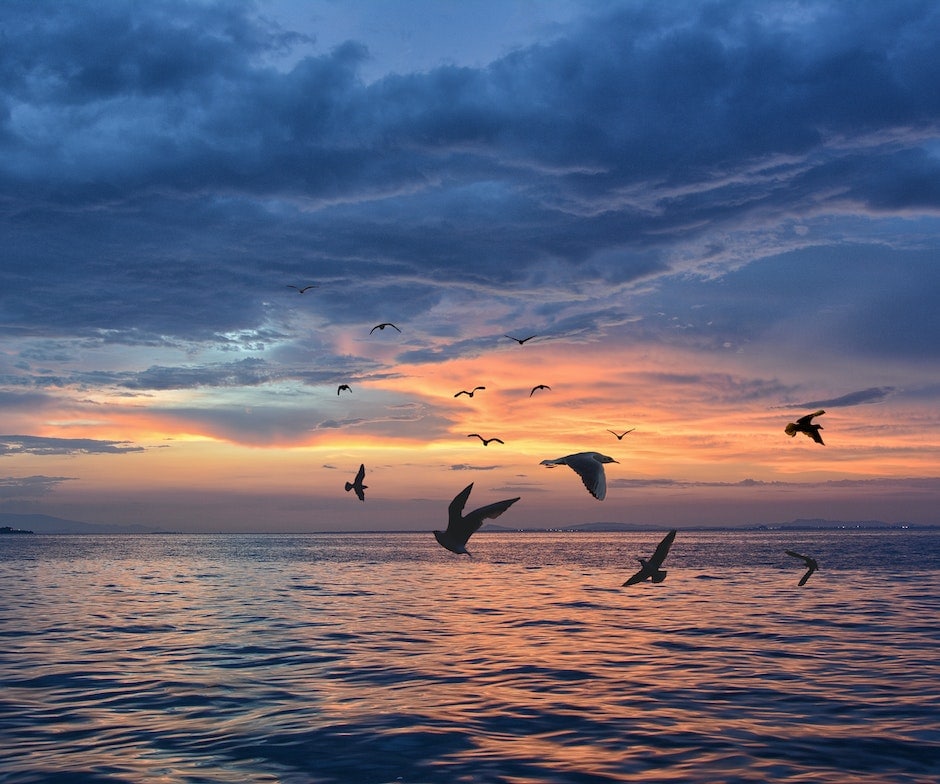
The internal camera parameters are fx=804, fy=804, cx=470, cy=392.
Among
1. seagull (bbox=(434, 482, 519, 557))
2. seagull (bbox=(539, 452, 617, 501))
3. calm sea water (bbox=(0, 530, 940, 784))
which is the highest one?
seagull (bbox=(539, 452, 617, 501))

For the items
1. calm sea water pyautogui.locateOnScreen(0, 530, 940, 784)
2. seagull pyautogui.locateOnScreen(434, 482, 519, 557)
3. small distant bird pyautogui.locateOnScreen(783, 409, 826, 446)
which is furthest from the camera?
calm sea water pyautogui.locateOnScreen(0, 530, 940, 784)

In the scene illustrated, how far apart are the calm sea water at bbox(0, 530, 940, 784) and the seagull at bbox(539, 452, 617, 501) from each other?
4.97 meters

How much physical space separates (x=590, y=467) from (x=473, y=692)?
9.31m

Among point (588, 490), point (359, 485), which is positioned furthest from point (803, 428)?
point (359, 485)

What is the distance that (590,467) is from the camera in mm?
11352

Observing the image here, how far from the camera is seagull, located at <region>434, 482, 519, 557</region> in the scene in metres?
12.1

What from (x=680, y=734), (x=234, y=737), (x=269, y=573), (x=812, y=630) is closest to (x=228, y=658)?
(x=234, y=737)

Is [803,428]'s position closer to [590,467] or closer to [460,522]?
[590,467]

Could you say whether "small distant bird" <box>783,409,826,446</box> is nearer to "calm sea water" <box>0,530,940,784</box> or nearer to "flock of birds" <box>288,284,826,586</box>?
"flock of birds" <box>288,284,826,586</box>

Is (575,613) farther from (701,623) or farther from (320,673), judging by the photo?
(320,673)

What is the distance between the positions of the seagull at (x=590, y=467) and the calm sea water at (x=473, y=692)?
196 inches

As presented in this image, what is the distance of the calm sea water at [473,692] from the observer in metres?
13.2

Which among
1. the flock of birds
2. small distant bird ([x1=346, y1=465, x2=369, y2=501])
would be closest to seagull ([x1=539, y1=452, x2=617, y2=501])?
the flock of birds

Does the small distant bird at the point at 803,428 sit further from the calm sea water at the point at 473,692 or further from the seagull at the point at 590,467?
the calm sea water at the point at 473,692
